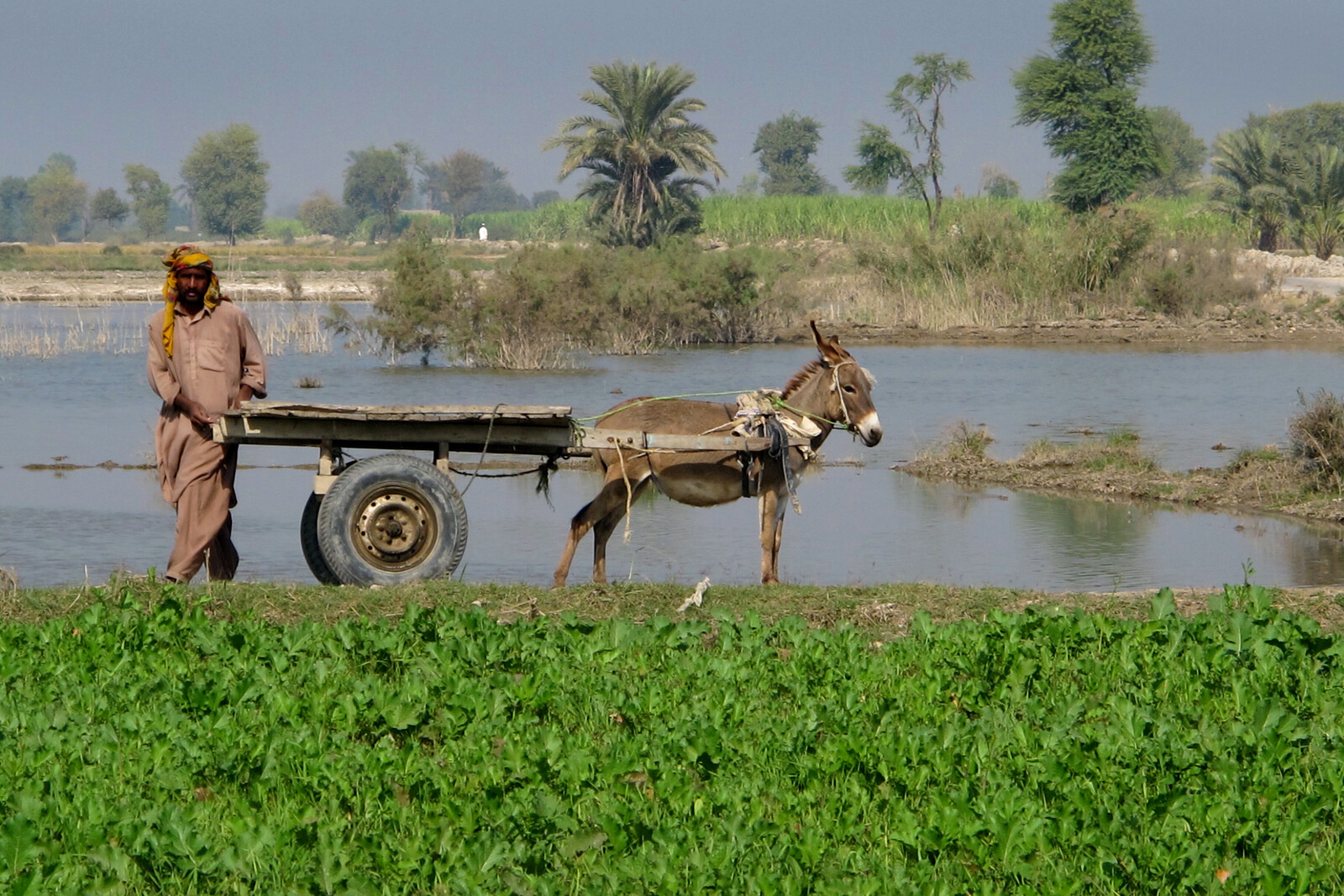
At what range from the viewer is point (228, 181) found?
430 feet

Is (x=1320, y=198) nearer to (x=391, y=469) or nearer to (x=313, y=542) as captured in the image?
(x=313, y=542)

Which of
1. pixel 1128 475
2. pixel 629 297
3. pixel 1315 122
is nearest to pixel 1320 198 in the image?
pixel 629 297

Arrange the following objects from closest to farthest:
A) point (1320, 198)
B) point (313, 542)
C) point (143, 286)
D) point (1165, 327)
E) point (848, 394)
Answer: point (313, 542)
point (848, 394)
point (1165, 327)
point (1320, 198)
point (143, 286)

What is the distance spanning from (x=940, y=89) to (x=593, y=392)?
150ft

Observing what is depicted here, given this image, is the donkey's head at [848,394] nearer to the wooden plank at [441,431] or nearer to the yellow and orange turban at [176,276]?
the wooden plank at [441,431]

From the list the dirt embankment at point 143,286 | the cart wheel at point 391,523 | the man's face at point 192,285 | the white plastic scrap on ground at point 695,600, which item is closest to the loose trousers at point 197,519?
the cart wheel at point 391,523

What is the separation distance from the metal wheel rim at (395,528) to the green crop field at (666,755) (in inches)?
52.9

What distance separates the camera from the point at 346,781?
5.23 m

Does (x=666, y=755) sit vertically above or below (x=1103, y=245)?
below

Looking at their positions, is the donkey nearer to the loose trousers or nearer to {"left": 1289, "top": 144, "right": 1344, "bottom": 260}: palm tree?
the loose trousers

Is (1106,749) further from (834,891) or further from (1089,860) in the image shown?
(834,891)

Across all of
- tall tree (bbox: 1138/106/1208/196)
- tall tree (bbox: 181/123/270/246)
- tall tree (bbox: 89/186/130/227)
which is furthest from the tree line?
tall tree (bbox: 89/186/130/227)

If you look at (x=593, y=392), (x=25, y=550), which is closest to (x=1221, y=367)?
(x=593, y=392)

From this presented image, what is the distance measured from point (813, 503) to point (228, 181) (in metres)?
123
